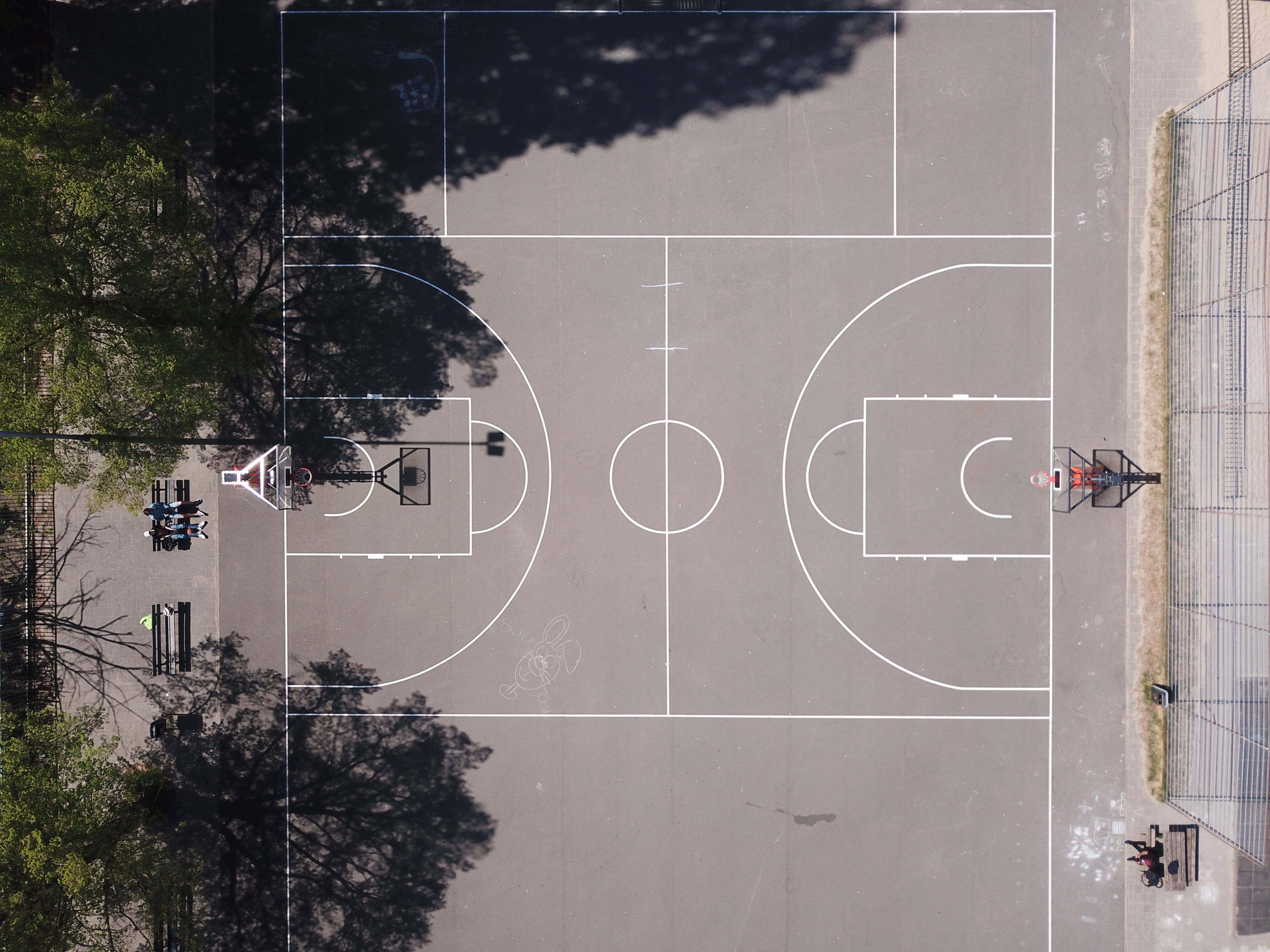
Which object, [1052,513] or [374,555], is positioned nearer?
[1052,513]

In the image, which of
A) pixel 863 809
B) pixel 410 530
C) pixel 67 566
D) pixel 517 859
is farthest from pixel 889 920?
pixel 67 566

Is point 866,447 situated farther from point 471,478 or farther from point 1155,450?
point 471,478

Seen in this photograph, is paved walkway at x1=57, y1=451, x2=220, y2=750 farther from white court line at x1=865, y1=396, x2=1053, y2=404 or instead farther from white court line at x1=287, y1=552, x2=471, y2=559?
white court line at x1=865, y1=396, x2=1053, y2=404

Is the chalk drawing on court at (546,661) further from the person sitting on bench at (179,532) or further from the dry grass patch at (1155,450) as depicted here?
the dry grass patch at (1155,450)

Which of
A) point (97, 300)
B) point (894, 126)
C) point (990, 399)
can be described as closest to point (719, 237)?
point (894, 126)

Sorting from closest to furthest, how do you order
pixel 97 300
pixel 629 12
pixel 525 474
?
pixel 97 300 → pixel 629 12 → pixel 525 474

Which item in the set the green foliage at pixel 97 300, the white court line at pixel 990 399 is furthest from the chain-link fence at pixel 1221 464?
the green foliage at pixel 97 300
